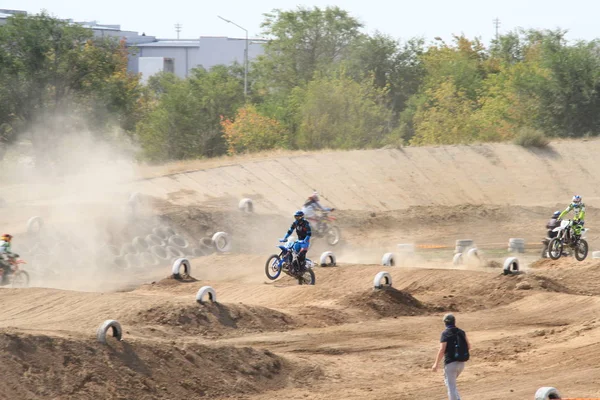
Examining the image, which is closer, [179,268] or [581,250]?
[179,268]

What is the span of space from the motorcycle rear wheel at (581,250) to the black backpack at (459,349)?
17.1 meters

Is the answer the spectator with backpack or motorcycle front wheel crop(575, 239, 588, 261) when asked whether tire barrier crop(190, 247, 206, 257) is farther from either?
the spectator with backpack

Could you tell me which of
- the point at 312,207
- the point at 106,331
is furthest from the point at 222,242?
the point at 106,331

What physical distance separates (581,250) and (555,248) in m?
0.79

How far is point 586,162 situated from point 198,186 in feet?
77.9

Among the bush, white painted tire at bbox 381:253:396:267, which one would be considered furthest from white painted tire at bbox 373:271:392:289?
the bush

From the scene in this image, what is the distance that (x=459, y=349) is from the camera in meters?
11.6

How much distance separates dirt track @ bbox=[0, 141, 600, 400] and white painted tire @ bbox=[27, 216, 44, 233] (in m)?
0.96

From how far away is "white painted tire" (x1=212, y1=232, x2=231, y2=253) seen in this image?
32.8m

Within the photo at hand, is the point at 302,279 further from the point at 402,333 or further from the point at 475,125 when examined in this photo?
the point at 475,125

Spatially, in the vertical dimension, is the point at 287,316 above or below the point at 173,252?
above

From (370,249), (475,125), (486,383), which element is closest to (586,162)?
(475,125)

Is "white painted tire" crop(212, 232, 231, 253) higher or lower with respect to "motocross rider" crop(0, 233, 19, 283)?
lower

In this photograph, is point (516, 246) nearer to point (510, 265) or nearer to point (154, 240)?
point (510, 265)
